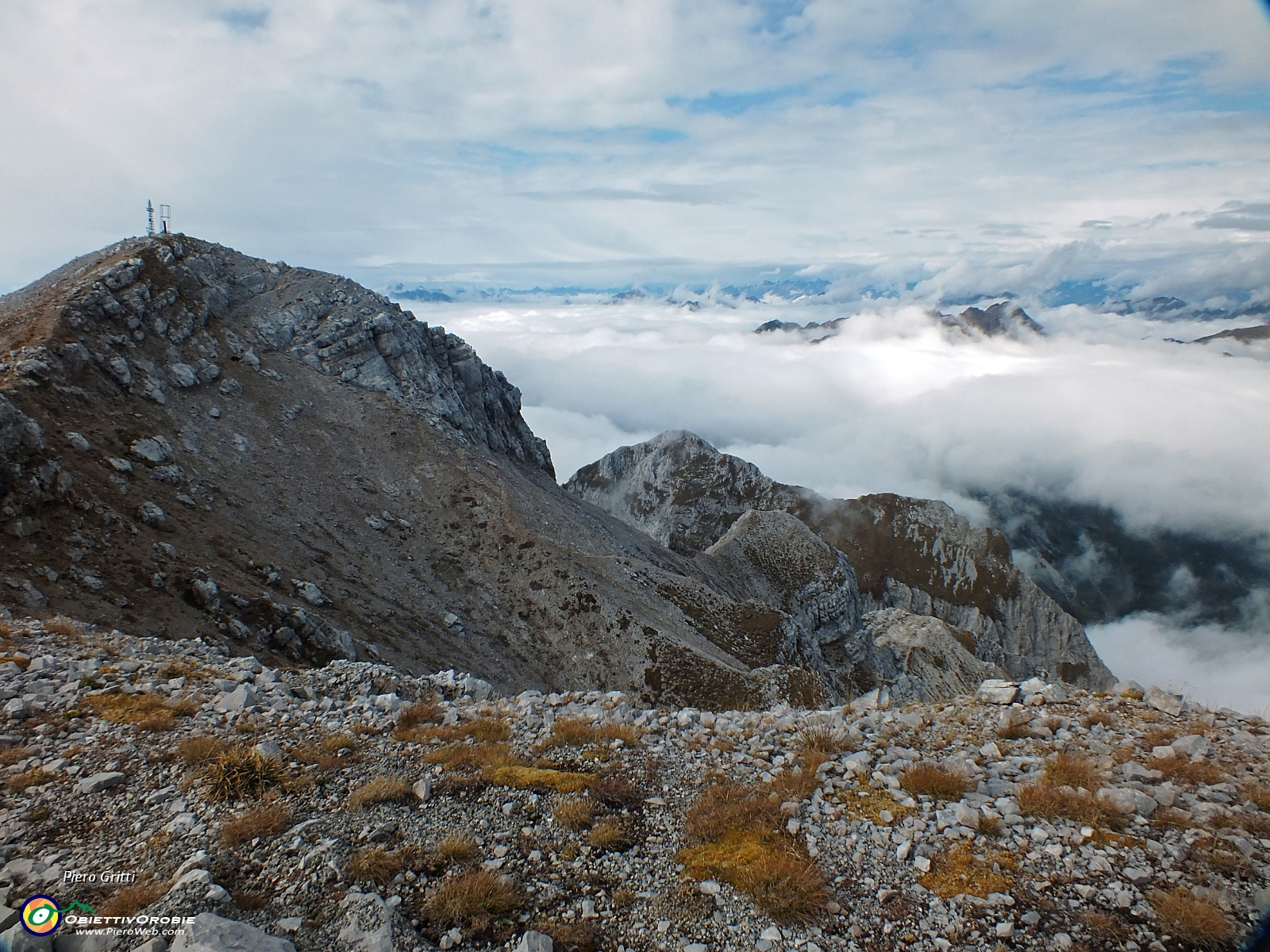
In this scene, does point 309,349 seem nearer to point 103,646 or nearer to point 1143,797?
point 103,646

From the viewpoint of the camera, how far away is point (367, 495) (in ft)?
196

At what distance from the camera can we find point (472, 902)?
8484mm

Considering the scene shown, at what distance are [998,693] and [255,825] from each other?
15.6 meters

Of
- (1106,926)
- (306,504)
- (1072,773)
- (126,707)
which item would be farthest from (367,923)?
(306,504)

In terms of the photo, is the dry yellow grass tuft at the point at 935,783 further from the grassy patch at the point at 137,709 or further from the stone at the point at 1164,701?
the grassy patch at the point at 137,709

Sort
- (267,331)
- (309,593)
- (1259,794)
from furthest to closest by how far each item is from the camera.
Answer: (267,331) → (309,593) → (1259,794)

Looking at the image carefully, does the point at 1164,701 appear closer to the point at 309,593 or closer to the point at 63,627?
the point at 63,627

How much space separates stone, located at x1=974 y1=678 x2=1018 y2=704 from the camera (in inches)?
569

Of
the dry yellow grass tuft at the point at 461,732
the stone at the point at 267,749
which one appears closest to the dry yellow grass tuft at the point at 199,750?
the stone at the point at 267,749

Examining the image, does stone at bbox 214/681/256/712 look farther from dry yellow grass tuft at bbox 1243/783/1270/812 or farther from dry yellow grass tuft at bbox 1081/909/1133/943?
dry yellow grass tuft at bbox 1243/783/1270/812

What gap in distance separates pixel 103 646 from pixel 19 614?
5648 millimetres

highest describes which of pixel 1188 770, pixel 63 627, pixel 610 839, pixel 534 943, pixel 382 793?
pixel 1188 770

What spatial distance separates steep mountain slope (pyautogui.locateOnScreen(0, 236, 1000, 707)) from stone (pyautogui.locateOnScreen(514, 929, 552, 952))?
2293 centimetres

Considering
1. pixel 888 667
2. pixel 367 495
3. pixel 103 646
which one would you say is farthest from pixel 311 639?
pixel 888 667
